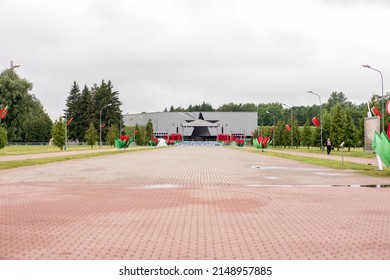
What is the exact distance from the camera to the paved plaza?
21.8ft

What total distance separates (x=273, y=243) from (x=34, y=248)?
369cm

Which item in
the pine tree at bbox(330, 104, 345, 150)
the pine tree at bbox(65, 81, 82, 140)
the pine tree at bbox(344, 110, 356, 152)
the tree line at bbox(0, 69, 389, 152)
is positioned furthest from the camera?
the pine tree at bbox(65, 81, 82, 140)

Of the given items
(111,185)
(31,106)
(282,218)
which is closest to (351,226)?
(282,218)

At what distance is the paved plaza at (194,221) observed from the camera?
6652 mm

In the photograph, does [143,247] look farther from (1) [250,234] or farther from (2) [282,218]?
(2) [282,218]

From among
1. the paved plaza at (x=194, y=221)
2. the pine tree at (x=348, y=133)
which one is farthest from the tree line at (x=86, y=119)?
the paved plaza at (x=194, y=221)

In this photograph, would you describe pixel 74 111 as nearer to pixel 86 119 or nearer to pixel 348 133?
pixel 86 119

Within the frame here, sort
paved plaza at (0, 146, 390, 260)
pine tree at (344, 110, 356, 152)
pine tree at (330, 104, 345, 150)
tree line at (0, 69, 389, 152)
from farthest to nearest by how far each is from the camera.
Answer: tree line at (0, 69, 389, 152), pine tree at (330, 104, 345, 150), pine tree at (344, 110, 356, 152), paved plaza at (0, 146, 390, 260)

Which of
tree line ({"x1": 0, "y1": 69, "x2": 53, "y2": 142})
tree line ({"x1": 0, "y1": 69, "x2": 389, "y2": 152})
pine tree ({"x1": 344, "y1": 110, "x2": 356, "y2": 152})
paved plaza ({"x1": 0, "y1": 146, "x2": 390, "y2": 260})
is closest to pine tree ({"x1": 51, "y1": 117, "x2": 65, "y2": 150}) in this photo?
tree line ({"x1": 0, "y1": 69, "x2": 389, "y2": 152})

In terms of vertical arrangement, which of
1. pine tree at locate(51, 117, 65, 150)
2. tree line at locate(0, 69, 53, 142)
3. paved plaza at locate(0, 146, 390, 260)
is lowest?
paved plaza at locate(0, 146, 390, 260)

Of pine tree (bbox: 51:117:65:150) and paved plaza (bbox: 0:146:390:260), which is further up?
pine tree (bbox: 51:117:65:150)

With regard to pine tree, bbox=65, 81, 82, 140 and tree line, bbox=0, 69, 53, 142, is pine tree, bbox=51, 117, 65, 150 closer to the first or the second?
tree line, bbox=0, 69, 53, 142

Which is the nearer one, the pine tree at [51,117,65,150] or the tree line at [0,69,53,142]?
the pine tree at [51,117,65,150]

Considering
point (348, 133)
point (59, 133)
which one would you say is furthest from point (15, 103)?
point (348, 133)
